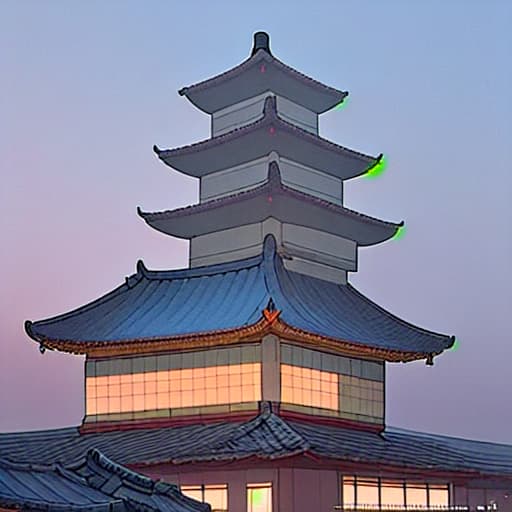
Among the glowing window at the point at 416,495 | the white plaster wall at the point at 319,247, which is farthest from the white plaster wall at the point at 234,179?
the glowing window at the point at 416,495

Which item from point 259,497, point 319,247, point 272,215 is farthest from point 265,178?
point 259,497

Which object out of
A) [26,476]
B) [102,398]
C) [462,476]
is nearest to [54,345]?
[102,398]

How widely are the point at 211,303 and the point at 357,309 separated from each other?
5.06 m

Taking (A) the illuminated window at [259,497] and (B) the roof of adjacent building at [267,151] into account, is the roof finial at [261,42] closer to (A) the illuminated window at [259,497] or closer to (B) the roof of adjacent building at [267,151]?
(B) the roof of adjacent building at [267,151]

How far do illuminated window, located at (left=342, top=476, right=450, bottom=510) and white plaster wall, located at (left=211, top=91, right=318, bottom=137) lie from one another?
1321 cm

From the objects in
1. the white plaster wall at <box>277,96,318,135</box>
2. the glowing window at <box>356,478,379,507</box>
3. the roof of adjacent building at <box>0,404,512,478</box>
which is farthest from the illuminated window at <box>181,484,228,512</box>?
the white plaster wall at <box>277,96,318,135</box>

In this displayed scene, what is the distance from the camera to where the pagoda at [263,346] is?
27469mm

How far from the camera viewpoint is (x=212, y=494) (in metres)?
27.5

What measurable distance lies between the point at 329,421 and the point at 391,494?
2.63 metres

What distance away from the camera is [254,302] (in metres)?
30.5

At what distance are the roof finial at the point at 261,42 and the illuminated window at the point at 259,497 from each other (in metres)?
15.2

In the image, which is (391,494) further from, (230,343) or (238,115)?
(238,115)

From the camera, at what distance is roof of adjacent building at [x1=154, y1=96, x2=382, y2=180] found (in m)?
34.3

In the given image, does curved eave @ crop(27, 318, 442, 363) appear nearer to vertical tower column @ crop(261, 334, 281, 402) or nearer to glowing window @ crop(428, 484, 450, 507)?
vertical tower column @ crop(261, 334, 281, 402)
